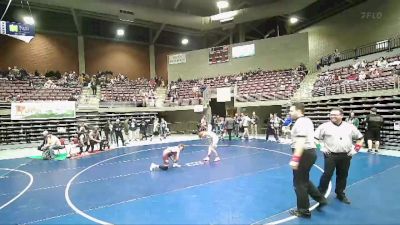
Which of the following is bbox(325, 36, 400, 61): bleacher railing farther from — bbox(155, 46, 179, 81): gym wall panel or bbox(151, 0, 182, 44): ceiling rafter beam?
bbox(155, 46, 179, 81): gym wall panel

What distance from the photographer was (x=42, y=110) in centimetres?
2105

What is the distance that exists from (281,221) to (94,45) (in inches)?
1232

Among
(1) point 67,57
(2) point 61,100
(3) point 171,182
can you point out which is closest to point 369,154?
(3) point 171,182

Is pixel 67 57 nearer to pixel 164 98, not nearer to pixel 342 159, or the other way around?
pixel 164 98

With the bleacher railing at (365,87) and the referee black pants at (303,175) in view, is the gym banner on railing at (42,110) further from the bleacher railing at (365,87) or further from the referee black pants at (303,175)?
the referee black pants at (303,175)

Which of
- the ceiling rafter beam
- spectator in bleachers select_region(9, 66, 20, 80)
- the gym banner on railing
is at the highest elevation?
the ceiling rafter beam

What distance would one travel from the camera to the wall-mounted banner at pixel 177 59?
3488 centimetres

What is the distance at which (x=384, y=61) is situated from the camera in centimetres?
1911

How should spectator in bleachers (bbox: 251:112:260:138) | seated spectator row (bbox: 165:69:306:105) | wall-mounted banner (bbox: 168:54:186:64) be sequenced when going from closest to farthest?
spectator in bleachers (bbox: 251:112:260:138) → seated spectator row (bbox: 165:69:306:105) → wall-mounted banner (bbox: 168:54:186:64)

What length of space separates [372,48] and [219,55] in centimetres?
1414

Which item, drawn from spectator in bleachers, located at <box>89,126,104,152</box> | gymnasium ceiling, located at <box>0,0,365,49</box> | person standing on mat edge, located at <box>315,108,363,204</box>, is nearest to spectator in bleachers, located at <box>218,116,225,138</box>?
spectator in bleachers, located at <box>89,126,104,152</box>

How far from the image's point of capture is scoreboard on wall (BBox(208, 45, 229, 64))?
3272 centimetres

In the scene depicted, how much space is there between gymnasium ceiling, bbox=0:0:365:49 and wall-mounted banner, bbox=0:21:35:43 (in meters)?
8.69

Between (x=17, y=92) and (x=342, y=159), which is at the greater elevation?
(x=17, y=92)
